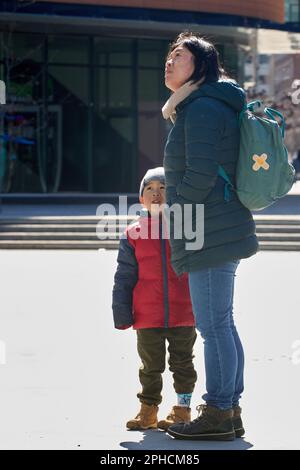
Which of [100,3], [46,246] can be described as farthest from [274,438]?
[100,3]

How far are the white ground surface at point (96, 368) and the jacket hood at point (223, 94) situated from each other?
5.18ft

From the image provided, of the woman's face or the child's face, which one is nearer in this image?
the woman's face

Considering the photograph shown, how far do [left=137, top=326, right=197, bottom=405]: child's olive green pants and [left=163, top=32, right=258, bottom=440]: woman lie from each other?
0.33 metres

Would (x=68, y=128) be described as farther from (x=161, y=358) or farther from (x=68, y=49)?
(x=161, y=358)

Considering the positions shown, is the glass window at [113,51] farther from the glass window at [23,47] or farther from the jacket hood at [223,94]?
the jacket hood at [223,94]

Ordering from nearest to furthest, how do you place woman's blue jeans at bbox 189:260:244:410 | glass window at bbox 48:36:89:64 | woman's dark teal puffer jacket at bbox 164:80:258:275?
woman's dark teal puffer jacket at bbox 164:80:258:275, woman's blue jeans at bbox 189:260:244:410, glass window at bbox 48:36:89:64

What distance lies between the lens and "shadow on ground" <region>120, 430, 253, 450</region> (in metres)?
6.04

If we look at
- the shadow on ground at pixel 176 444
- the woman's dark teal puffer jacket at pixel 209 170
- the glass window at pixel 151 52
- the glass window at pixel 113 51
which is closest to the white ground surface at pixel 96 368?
the shadow on ground at pixel 176 444

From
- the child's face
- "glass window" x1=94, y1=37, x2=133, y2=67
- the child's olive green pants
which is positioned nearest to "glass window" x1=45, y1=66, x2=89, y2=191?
"glass window" x1=94, y1=37, x2=133, y2=67

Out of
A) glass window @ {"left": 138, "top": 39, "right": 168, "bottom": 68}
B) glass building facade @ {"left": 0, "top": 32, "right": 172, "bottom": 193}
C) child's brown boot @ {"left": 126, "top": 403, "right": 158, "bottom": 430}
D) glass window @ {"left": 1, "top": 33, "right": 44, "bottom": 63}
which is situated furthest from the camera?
glass window @ {"left": 138, "top": 39, "right": 168, "bottom": 68}

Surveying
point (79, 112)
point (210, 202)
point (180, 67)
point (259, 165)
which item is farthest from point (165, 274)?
point (79, 112)

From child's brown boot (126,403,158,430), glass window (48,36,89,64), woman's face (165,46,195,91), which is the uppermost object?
glass window (48,36,89,64)

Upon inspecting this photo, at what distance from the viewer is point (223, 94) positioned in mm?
6180

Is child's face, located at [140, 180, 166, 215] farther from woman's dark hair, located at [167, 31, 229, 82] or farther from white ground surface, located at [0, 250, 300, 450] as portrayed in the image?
white ground surface, located at [0, 250, 300, 450]
